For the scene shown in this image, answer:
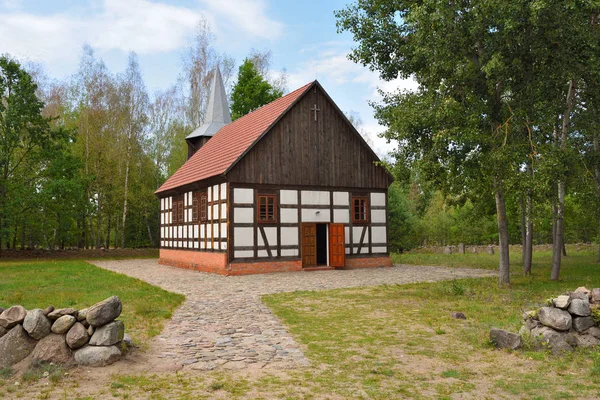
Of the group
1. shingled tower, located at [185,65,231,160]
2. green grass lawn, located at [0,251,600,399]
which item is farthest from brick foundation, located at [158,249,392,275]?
shingled tower, located at [185,65,231,160]

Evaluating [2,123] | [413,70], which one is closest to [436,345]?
[413,70]

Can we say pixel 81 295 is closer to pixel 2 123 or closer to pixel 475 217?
pixel 475 217

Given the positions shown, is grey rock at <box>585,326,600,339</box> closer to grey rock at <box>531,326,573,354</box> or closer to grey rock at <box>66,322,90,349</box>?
grey rock at <box>531,326,573,354</box>

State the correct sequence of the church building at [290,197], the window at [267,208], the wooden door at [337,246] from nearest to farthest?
the church building at [290,197], the window at [267,208], the wooden door at [337,246]

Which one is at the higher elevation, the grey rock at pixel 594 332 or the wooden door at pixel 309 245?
the wooden door at pixel 309 245

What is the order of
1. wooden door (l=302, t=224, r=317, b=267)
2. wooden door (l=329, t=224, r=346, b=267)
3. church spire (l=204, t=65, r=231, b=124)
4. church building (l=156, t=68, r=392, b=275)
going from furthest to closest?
church spire (l=204, t=65, r=231, b=124), wooden door (l=329, t=224, r=346, b=267), wooden door (l=302, t=224, r=317, b=267), church building (l=156, t=68, r=392, b=275)

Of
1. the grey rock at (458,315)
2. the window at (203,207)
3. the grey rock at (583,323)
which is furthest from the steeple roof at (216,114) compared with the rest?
the grey rock at (583,323)

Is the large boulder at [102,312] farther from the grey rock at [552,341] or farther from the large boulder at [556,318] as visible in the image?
the large boulder at [556,318]

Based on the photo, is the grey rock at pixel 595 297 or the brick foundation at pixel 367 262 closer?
the grey rock at pixel 595 297

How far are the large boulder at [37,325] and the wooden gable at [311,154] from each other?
13.3 metres

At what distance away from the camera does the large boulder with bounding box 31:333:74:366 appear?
6.10 meters

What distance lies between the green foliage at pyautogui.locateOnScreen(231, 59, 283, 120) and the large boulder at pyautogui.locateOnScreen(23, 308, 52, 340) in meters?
31.7

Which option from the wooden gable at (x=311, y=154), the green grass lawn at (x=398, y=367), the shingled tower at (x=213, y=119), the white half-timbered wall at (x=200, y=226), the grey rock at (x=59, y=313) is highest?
the shingled tower at (x=213, y=119)

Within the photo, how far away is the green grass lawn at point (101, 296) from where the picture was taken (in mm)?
9137
